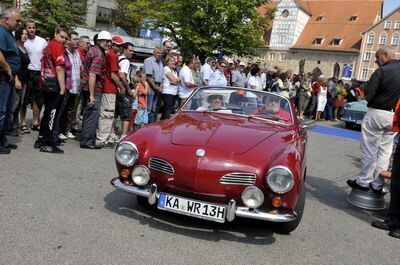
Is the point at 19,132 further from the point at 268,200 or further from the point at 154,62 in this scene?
the point at 268,200

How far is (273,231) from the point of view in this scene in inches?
169

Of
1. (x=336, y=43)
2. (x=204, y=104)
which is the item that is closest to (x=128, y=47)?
(x=204, y=104)

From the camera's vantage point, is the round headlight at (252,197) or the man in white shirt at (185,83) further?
the man in white shirt at (185,83)

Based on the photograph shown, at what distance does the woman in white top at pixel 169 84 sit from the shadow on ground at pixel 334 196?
3430mm

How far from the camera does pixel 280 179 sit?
3725 millimetres

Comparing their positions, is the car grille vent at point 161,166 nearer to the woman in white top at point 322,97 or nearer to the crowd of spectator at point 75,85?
the crowd of spectator at point 75,85

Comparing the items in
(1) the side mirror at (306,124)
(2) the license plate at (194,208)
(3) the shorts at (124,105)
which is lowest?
(2) the license plate at (194,208)

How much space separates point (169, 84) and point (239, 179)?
540 cm

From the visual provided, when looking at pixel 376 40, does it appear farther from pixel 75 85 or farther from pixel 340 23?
pixel 75 85

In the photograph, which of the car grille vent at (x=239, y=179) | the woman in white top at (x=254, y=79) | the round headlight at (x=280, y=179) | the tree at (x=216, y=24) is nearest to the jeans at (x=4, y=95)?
the car grille vent at (x=239, y=179)

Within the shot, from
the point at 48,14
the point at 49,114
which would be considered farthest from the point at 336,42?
the point at 49,114

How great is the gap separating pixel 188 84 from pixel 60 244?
6.13 metres

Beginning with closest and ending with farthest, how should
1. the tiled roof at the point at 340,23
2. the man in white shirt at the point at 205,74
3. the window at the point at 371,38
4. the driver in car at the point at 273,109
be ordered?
the driver in car at the point at 273,109 → the man in white shirt at the point at 205,74 → the window at the point at 371,38 → the tiled roof at the point at 340,23

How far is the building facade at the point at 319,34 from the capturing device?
228 ft
